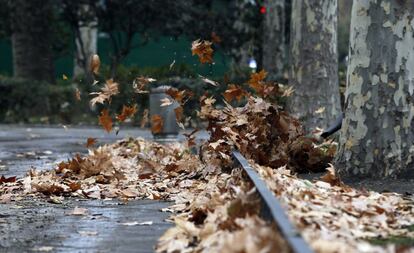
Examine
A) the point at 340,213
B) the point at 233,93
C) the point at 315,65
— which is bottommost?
the point at 340,213

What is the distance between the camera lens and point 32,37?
102ft

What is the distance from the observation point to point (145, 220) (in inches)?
307

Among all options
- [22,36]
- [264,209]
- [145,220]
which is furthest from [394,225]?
[22,36]

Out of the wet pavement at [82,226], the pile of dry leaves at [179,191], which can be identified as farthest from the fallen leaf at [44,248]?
the pile of dry leaves at [179,191]

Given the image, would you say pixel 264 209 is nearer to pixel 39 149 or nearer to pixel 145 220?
pixel 145 220

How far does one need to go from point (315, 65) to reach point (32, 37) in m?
17.5

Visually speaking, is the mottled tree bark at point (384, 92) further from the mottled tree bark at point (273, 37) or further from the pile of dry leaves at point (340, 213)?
the mottled tree bark at point (273, 37)

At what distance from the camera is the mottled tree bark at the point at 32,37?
101 ft

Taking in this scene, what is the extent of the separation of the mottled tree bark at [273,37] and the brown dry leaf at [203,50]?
15738mm

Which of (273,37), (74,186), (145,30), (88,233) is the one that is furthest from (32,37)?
(88,233)

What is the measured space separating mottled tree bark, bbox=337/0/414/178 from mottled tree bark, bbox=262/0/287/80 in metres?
17.3

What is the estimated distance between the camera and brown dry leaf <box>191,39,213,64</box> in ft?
35.4

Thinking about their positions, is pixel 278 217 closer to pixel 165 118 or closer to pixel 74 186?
pixel 74 186

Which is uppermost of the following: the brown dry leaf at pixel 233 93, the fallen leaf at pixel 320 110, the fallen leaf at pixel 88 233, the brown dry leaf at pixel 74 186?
the brown dry leaf at pixel 233 93
